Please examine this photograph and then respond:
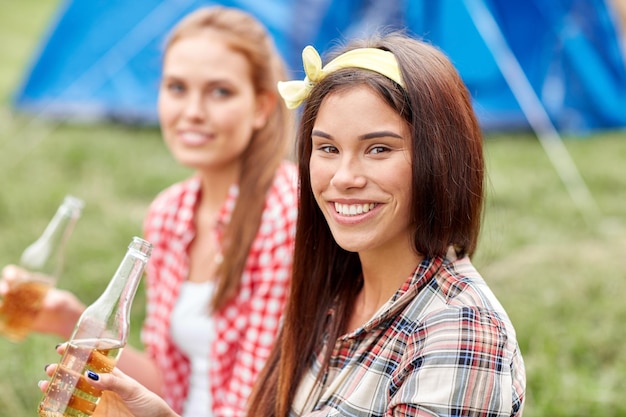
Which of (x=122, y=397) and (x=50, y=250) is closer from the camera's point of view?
(x=122, y=397)

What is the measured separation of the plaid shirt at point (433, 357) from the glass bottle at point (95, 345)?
17.4 inches

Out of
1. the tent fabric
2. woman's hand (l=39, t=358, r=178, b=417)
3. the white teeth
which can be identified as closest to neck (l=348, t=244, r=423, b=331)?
the white teeth

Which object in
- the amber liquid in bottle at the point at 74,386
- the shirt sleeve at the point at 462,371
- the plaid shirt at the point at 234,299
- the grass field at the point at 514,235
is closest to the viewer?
the shirt sleeve at the point at 462,371

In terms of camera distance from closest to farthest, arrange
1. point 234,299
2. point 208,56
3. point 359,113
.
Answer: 1. point 359,113
2. point 234,299
3. point 208,56

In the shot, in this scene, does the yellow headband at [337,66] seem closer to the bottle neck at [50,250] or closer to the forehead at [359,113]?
the forehead at [359,113]

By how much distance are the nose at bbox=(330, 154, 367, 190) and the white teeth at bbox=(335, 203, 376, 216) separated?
0.13ft

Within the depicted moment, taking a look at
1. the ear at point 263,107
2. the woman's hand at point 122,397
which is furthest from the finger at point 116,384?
the ear at point 263,107

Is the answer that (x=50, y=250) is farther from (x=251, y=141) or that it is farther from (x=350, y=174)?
(x=350, y=174)

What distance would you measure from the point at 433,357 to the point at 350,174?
0.38 meters

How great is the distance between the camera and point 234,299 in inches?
98.3

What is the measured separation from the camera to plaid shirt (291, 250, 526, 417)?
1.52 m

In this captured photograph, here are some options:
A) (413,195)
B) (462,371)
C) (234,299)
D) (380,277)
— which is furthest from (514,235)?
(462,371)

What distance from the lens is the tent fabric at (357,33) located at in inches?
232

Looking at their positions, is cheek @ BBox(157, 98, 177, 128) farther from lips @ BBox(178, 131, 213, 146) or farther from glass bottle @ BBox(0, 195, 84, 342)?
glass bottle @ BBox(0, 195, 84, 342)
